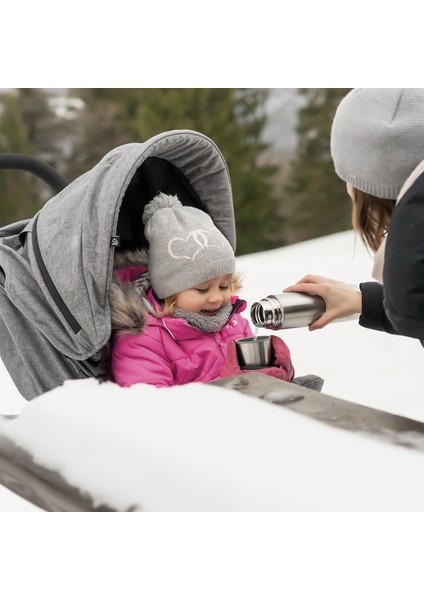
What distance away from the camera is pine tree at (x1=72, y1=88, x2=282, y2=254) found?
9.22m

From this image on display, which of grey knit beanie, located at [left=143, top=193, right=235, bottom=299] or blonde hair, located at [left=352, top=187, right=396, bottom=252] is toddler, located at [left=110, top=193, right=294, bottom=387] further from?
blonde hair, located at [left=352, top=187, right=396, bottom=252]

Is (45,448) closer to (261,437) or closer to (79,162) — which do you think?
(261,437)

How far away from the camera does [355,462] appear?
3.40 ft

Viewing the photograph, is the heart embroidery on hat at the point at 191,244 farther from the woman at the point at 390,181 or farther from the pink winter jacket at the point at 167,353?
the woman at the point at 390,181

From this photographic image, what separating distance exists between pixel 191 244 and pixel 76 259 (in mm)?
308

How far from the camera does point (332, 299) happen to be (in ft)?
5.40

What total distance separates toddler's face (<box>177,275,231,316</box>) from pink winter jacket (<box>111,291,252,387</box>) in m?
0.05

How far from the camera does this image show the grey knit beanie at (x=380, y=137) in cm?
120

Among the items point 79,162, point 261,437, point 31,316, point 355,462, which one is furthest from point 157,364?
point 79,162

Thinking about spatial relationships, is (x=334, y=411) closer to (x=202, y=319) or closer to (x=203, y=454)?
(x=203, y=454)

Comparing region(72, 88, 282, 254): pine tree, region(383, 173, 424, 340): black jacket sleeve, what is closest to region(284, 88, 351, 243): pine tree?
region(72, 88, 282, 254): pine tree

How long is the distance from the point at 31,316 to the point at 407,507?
0.96 meters

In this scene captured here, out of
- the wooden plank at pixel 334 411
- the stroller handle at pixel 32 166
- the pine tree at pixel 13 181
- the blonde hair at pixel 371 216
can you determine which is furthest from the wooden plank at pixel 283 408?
the pine tree at pixel 13 181

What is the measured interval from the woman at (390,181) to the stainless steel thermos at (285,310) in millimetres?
273
